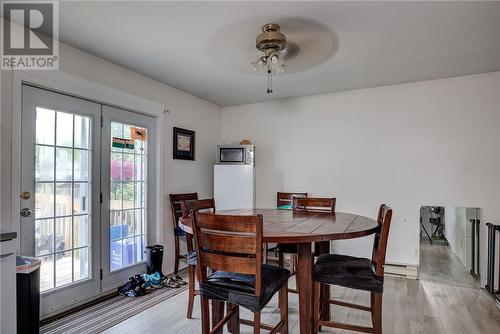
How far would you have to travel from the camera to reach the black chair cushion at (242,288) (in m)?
1.53

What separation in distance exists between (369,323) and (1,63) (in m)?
3.51

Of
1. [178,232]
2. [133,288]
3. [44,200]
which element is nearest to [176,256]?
[178,232]

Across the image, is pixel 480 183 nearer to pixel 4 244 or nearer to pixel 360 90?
pixel 360 90

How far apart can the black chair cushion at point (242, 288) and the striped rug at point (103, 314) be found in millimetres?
1279

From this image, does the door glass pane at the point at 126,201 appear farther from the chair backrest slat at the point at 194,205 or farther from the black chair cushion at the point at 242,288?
the black chair cushion at the point at 242,288

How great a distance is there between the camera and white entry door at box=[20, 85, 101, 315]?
2.37 metres

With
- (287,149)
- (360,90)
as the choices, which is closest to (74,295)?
(287,149)

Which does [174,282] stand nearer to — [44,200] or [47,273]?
[47,273]

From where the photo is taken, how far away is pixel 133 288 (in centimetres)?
303

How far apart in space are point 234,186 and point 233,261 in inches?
110

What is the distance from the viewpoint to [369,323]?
2396 millimetres

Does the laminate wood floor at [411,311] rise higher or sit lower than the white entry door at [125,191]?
lower

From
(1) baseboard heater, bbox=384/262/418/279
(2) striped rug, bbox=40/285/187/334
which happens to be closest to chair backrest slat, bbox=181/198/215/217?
(2) striped rug, bbox=40/285/187/334

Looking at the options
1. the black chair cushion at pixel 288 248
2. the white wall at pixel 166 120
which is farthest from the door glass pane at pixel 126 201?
the black chair cushion at pixel 288 248
